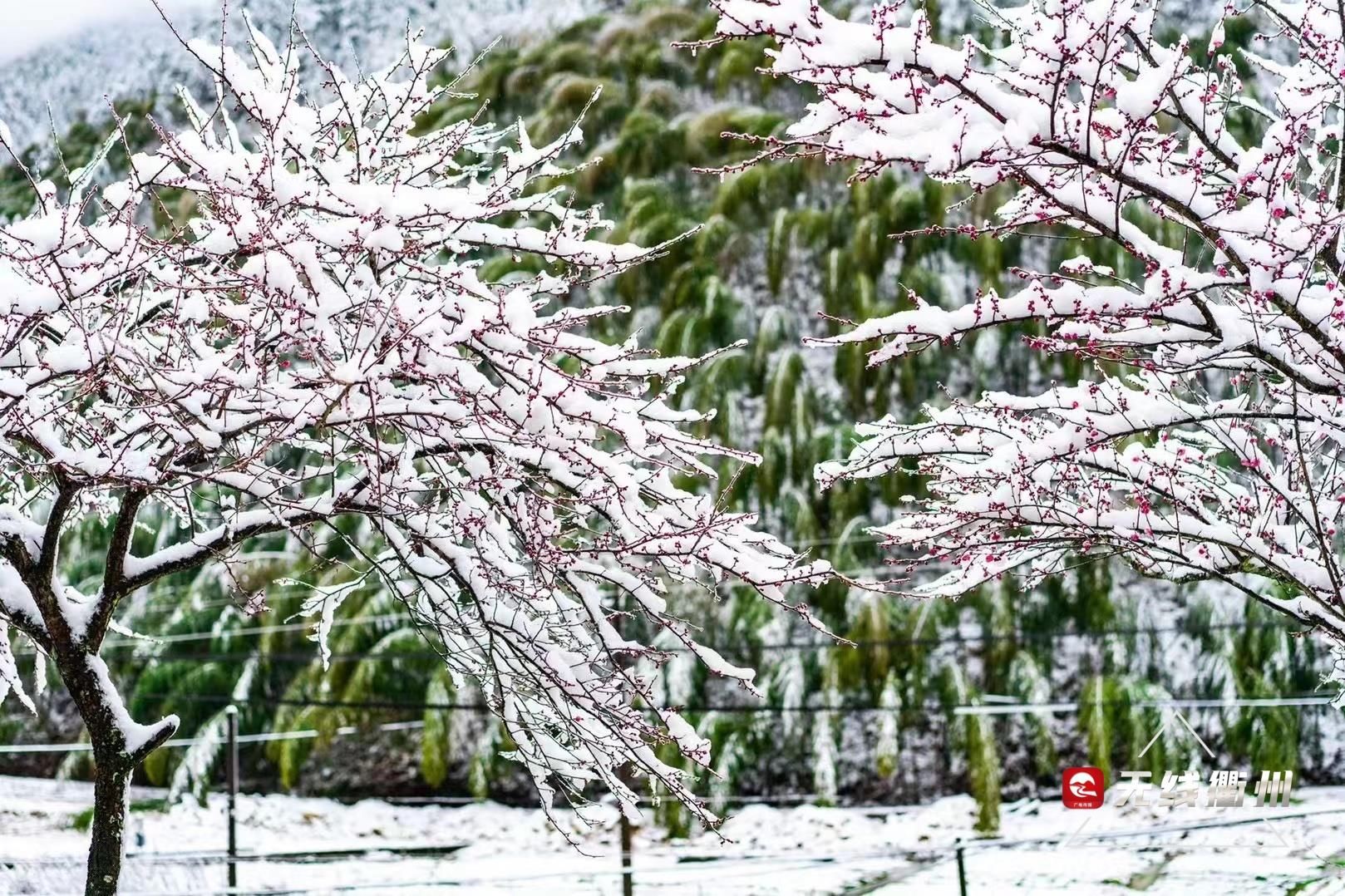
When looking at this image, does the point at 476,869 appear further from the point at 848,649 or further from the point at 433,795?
the point at 848,649

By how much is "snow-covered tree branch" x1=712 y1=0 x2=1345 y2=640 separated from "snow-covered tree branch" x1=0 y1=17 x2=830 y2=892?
619mm

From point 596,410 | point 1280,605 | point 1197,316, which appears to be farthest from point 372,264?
point 1280,605

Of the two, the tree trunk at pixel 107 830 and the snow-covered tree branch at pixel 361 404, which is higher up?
the snow-covered tree branch at pixel 361 404

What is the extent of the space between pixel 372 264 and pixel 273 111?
450mm

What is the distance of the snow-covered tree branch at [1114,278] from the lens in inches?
86.7

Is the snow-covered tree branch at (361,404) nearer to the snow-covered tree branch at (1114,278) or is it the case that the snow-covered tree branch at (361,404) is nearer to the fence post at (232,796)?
the snow-covered tree branch at (1114,278)

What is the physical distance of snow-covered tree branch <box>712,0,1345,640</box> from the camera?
86.7 inches

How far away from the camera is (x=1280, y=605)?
10.8ft

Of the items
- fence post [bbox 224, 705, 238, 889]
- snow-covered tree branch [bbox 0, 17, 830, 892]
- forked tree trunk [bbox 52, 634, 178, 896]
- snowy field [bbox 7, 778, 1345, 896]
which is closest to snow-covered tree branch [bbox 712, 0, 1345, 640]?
snow-covered tree branch [bbox 0, 17, 830, 892]

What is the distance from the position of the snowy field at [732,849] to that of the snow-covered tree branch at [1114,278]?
1.92 metres

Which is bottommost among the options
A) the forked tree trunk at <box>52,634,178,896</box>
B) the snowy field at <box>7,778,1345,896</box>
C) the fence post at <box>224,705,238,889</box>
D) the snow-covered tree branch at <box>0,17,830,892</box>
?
the snowy field at <box>7,778,1345,896</box>

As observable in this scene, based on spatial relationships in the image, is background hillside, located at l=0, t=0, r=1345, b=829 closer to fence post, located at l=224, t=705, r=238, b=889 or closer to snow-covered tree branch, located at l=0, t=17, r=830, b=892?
fence post, located at l=224, t=705, r=238, b=889

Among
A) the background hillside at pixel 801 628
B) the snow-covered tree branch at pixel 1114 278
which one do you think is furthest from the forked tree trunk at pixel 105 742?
the background hillside at pixel 801 628

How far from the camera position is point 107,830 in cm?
322
